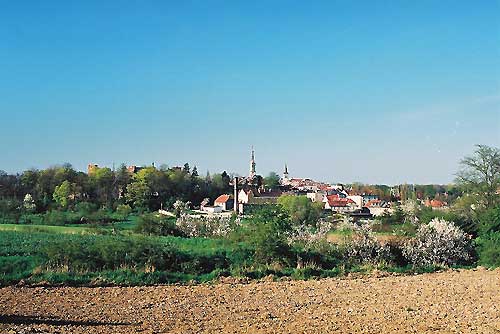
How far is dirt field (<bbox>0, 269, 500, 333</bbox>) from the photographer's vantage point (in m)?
14.1

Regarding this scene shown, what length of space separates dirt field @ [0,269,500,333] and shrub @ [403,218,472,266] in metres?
5.83

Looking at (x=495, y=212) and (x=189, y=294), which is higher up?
(x=495, y=212)

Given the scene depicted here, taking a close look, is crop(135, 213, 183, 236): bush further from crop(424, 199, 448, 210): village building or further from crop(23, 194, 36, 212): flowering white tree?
crop(23, 194, 36, 212): flowering white tree

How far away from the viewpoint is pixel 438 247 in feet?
103

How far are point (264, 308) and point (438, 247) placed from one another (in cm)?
1693

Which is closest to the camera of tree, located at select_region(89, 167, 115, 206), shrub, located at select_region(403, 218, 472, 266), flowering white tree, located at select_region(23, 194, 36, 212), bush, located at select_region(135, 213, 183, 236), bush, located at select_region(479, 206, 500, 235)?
shrub, located at select_region(403, 218, 472, 266)

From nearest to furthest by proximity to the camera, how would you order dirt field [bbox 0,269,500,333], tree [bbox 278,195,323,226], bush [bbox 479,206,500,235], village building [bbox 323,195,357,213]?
dirt field [bbox 0,269,500,333] < bush [bbox 479,206,500,235] < tree [bbox 278,195,323,226] < village building [bbox 323,195,357,213]

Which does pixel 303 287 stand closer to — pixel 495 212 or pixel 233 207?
pixel 495 212

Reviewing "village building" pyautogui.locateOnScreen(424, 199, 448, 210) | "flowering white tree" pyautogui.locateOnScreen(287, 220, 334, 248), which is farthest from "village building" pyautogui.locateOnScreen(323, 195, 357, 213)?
"flowering white tree" pyautogui.locateOnScreen(287, 220, 334, 248)

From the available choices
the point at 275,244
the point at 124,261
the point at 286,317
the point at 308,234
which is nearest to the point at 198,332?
the point at 286,317

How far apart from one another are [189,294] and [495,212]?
22332mm

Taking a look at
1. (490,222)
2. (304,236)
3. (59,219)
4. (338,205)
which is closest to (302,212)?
(304,236)

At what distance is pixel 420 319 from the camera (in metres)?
16.0

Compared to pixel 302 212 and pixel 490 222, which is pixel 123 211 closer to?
pixel 302 212
